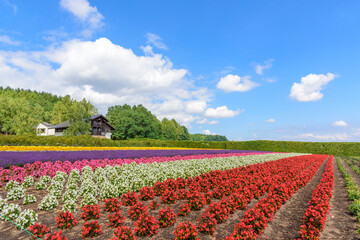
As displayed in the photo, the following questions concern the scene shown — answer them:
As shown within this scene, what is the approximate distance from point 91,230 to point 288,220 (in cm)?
597

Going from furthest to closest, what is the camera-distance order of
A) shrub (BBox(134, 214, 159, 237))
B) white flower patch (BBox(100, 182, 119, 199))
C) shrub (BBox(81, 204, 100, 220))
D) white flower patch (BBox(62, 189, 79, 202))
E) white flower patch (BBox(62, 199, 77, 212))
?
1. white flower patch (BBox(100, 182, 119, 199))
2. white flower patch (BBox(62, 189, 79, 202))
3. white flower patch (BBox(62, 199, 77, 212))
4. shrub (BBox(81, 204, 100, 220))
5. shrub (BBox(134, 214, 159, 237))

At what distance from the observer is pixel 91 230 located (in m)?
4.89

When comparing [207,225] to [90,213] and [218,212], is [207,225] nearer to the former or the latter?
[218,212]

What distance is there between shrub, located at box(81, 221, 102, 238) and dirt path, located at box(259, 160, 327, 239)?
4.15 m

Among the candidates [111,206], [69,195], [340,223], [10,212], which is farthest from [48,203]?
[340,223]

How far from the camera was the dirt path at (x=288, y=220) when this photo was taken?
558 cm

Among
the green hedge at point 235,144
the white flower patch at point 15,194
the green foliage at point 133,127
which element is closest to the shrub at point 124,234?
the white flower patch at point 15,194

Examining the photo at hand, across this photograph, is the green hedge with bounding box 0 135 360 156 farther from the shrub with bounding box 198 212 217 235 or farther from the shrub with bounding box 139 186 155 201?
the shrub with bounding box 198 212 217 235

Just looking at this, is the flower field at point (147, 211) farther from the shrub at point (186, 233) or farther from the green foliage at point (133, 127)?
the green foliage at point (133, 127)

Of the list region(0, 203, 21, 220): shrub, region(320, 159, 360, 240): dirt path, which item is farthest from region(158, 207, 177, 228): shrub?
region(320, 159, 360, 240): dirt path

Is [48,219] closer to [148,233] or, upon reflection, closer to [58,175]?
[148,233]

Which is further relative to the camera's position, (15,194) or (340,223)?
(15,194)

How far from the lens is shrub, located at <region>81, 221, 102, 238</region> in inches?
189

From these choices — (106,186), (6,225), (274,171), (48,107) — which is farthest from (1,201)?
(48,107)
